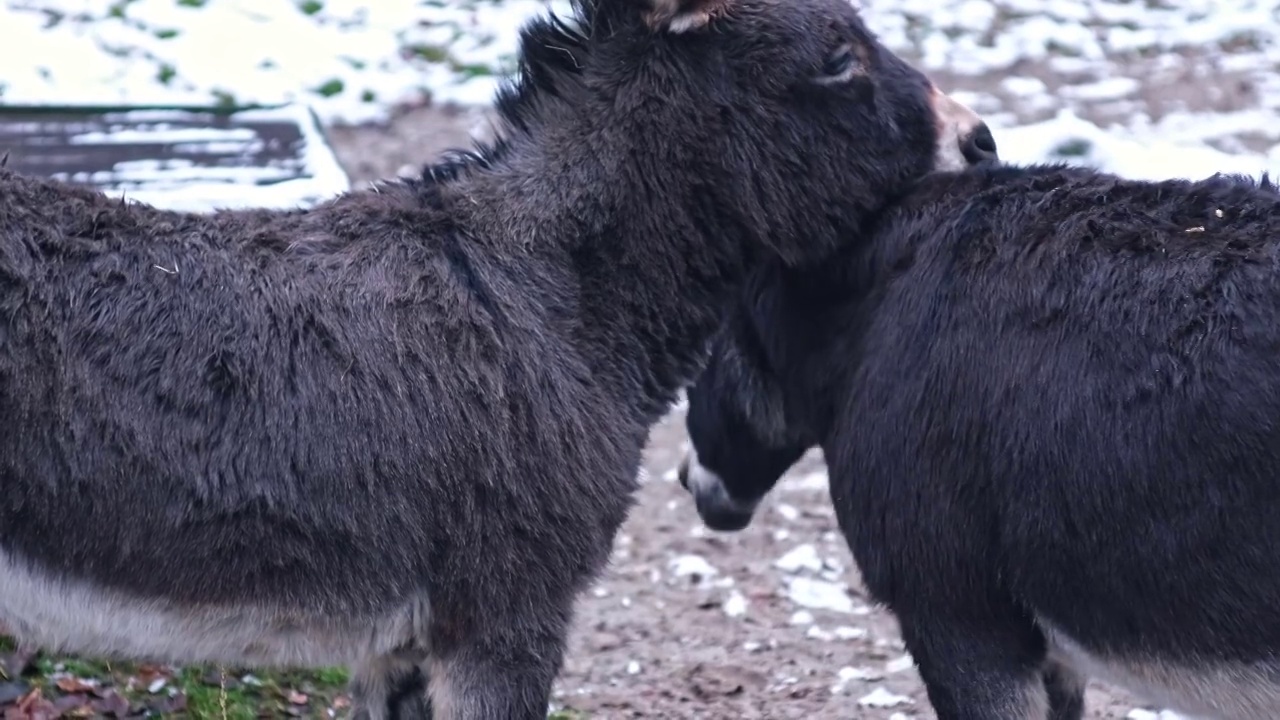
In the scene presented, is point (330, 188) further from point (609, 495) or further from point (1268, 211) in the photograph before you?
point (1268, 211)

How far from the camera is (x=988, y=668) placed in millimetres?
3049

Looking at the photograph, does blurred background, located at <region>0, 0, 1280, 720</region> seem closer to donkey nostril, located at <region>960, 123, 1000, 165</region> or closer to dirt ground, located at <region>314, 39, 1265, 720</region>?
dirt ground, located at <region>314, 39, 1265, 720</region>

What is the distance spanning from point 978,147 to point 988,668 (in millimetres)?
1288

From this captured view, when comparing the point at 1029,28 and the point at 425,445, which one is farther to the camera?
the point at 1029,28

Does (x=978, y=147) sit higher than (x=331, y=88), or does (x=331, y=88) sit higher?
(x=978, y=147)

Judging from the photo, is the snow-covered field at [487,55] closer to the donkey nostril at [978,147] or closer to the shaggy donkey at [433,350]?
the donkey nostril at [978,147]

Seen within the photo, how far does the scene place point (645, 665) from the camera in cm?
452

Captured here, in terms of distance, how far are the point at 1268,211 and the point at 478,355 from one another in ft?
5.48

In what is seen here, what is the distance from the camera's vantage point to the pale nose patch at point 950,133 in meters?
3.50

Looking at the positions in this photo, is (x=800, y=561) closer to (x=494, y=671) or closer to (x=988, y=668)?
(x=988, y=668)

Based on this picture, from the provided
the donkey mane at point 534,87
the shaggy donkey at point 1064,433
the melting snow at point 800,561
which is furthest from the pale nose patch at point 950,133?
the melting snow at point 800,561

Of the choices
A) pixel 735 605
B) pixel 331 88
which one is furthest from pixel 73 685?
pixel 331 88

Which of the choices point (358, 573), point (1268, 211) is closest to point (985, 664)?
point (1268, 211)

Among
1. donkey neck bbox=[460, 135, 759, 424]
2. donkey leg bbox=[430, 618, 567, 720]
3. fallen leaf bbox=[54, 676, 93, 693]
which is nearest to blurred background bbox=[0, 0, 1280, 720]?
fallen leaf bbox=[54, 676, 93, 693]
